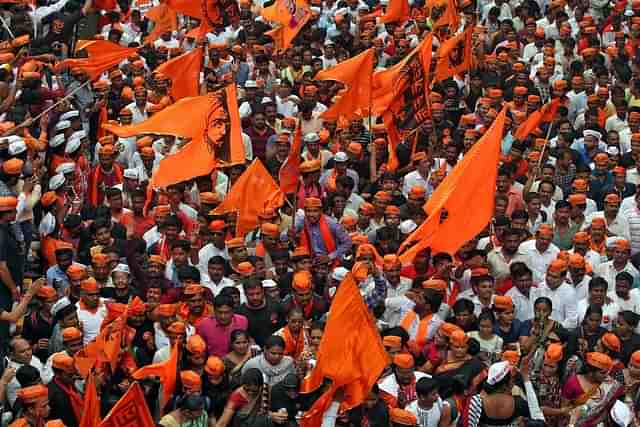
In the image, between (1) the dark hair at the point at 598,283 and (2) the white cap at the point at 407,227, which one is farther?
(2) the white cap at the point at 407,227

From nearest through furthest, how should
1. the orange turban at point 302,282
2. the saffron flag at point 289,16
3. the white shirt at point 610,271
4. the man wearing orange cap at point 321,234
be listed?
the orange turban at point 302,282, the white shirt at point 610,271, the man wearing orange cap at point 321,234, the saffron flag at point 289,16

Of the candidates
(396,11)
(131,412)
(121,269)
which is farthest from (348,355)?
(396,11)

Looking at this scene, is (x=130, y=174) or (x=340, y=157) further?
(x=340, y=157)

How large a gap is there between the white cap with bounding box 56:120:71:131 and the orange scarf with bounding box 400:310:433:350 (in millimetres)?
4702

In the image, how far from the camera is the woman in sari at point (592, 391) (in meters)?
11.6

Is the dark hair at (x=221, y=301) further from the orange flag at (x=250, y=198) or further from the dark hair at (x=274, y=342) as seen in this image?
the orange flag at (x=250, y=198)

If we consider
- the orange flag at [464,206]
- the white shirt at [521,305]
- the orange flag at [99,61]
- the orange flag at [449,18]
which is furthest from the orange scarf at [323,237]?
the orange flag at [449,18]

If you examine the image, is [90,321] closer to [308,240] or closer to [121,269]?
[121,269]

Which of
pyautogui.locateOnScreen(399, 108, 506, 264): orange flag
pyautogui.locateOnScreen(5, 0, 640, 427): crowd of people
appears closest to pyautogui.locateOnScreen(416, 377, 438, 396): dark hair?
pyautogui.locateOnScreen(5, 0, 640, 427): crowd of people

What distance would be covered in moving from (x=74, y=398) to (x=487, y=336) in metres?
3.10

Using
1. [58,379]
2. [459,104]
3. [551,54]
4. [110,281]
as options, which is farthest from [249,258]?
[551,54]

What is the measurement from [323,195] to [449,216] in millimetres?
2552

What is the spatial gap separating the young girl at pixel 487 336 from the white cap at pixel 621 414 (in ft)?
A: 4.58

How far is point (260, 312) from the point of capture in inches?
504
